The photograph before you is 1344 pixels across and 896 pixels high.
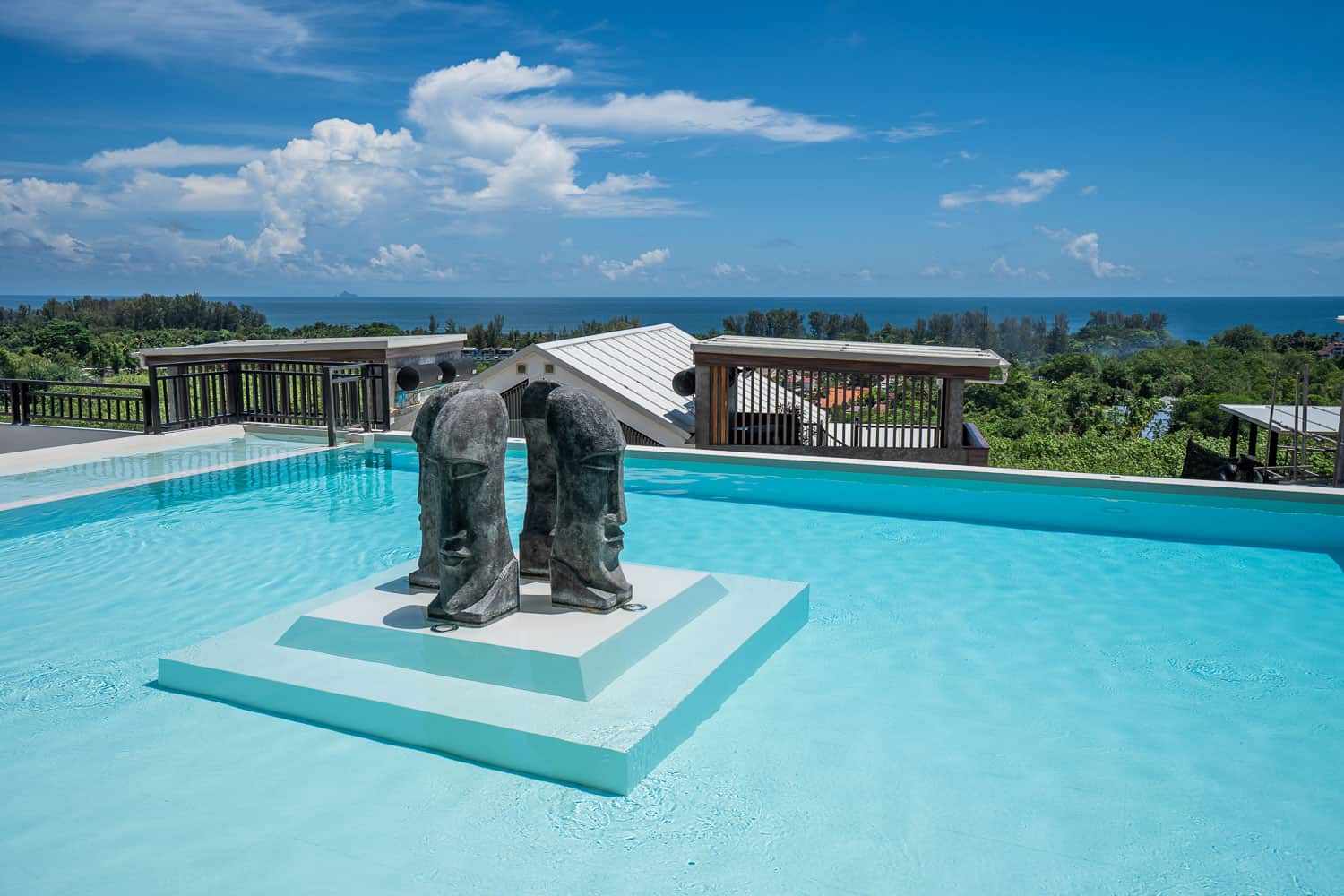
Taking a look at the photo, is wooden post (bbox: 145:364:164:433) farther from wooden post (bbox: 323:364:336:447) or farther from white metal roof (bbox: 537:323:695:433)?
white metal roof (bbox: 537:323:695:433)

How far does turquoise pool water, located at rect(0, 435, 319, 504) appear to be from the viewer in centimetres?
890

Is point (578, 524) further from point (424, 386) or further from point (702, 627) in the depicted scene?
point (424, 386)

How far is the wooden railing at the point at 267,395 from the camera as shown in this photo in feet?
39.8

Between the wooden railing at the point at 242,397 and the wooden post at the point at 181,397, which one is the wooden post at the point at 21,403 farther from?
the wooden post at the point at 181,397

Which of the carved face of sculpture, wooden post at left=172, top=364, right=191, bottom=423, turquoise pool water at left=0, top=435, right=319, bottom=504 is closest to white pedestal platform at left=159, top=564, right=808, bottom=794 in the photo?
the carved face of sculpture

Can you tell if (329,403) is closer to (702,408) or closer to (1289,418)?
(702,408)

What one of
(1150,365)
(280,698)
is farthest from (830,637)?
(1150,365)

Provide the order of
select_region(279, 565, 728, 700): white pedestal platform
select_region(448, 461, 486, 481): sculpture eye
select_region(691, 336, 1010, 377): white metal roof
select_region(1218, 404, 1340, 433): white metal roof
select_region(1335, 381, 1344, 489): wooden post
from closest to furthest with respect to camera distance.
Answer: select_region(279, 565, 728, 700): white pedestal platform < select_region(448, 461, 486, 481): sculpture eye < select_region(1335, 381, 1344, 489): wooden post < select_region(1218, 404, 1340, 433): white metal roof < select_region(691, 336, 1010, 377): white metal roof

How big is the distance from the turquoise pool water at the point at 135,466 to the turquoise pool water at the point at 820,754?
70.4 inches

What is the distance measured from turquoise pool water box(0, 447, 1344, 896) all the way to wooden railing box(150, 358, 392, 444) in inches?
197

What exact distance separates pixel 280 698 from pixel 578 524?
57.9 inches

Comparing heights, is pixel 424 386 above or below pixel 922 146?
below

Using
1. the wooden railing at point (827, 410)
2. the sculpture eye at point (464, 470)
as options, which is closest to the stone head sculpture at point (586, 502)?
the sculpture eye at point (464, 470)

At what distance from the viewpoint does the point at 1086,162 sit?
176625 millimetres
